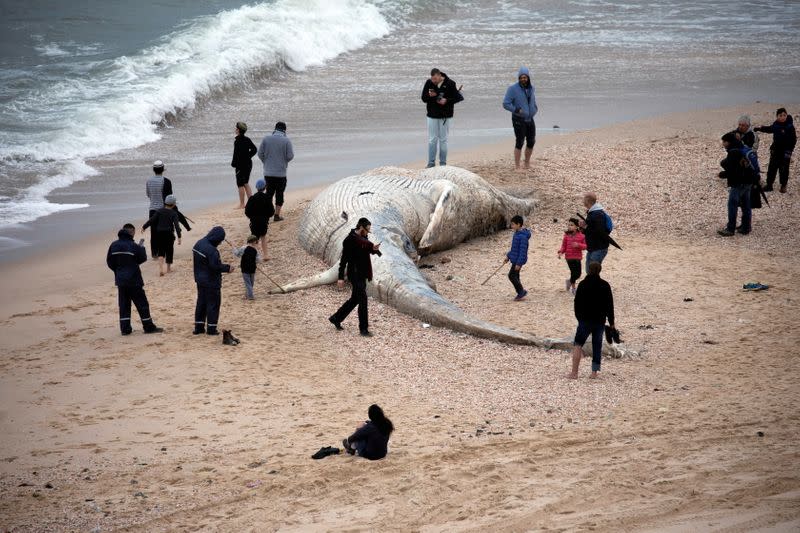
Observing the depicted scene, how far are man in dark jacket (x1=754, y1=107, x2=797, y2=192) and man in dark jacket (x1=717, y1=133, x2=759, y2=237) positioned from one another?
1.70 meters

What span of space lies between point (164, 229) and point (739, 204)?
876cm

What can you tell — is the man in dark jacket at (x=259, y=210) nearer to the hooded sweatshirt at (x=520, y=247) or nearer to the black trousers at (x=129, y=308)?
the black trousers at (x=129, y=308)

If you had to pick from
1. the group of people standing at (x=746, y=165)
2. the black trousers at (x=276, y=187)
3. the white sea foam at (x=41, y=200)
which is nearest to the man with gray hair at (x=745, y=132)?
the group of people standing at (x=746, y=165)

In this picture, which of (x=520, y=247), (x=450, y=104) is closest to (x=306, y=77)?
(x=450, y=104)

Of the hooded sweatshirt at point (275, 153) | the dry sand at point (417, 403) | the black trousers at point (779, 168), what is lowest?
the dry sand at point (417, 403)

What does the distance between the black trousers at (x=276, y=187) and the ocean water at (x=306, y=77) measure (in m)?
2.02

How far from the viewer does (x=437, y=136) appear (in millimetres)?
18062

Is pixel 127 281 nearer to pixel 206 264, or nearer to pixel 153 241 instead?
pixel 206 264

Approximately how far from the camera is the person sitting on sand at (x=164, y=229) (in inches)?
546

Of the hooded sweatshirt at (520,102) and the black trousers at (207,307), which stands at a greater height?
the hooded sweatshirt at (520,102)

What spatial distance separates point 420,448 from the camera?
28.7 ft

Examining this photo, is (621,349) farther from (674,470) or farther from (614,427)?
(674,470)

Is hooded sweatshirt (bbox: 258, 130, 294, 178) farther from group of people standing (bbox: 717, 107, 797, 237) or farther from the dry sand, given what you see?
group of people standing (bbox: 717, 107, 797, 237)

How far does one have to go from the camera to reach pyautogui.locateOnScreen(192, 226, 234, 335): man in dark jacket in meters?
11.6
